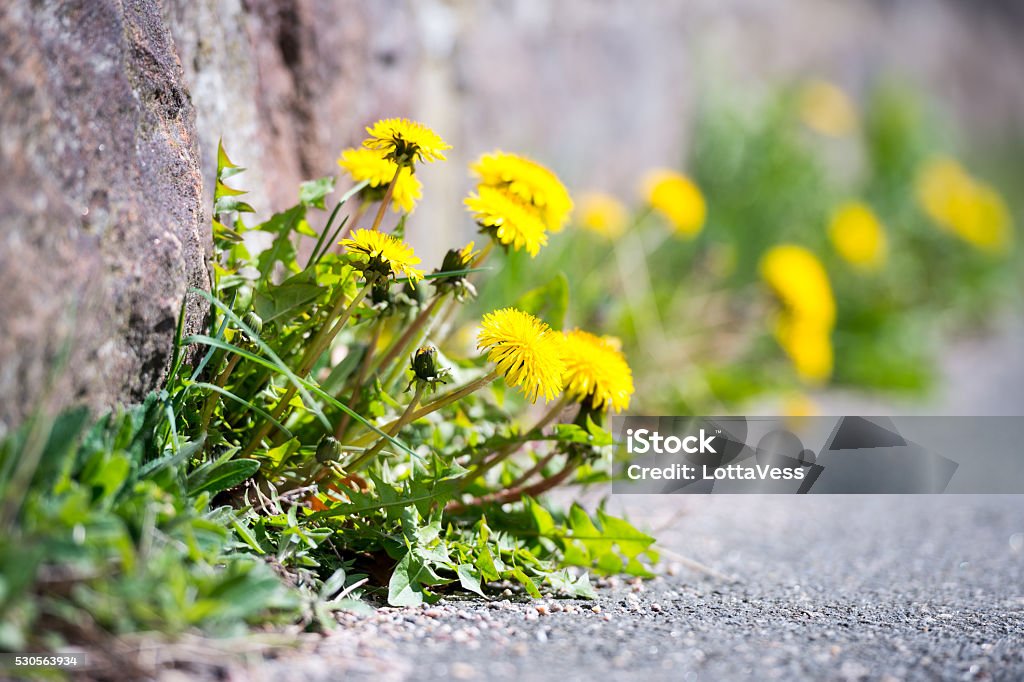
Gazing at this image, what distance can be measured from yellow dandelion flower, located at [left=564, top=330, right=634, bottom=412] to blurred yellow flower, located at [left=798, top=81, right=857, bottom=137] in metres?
4.89

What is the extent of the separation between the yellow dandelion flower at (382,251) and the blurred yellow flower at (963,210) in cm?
506

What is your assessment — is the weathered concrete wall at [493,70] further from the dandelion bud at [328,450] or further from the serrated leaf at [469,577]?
the serrated leaf at [469,577]

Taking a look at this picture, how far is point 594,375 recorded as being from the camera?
1727mm

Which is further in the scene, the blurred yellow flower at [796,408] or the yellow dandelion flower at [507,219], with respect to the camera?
the blurred yellow flower at [796,408]

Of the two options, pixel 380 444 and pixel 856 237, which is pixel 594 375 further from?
pixel 856 237

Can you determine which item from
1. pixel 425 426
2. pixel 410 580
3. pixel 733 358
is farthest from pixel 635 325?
pixel 410 580

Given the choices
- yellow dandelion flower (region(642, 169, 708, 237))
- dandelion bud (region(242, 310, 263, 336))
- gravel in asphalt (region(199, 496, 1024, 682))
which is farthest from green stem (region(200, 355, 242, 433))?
yellow dandelion flower (region(642, 169, 708, 237))

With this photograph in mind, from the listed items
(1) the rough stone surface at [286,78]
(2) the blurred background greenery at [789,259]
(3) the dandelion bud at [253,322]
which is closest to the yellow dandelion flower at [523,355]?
(3) the dandelion bud at [253,322]

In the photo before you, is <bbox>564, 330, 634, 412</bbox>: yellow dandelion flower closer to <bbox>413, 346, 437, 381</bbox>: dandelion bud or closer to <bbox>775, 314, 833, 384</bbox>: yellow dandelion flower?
<bbox>413, 346, 437, 381</bbox>: dandelion bud

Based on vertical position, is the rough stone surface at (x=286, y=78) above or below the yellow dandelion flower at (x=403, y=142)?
above

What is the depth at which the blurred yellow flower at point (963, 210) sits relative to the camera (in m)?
5.66

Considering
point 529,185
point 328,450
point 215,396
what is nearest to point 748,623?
point 328,450

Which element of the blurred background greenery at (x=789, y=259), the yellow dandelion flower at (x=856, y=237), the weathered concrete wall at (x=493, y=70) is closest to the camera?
the weathered concrete wall at (x=493, y=70)

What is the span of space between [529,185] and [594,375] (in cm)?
38
